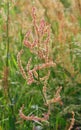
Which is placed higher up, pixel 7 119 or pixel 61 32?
pixel 61 32

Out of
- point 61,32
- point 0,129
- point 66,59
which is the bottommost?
point 0,129

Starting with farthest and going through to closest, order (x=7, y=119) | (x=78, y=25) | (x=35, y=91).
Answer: (x=78, y=25)
(x=35, y=91)
(x=7, y=119)

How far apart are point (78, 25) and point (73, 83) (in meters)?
0.55

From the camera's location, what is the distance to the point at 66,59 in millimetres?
2838

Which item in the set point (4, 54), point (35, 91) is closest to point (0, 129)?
point (35, 91)

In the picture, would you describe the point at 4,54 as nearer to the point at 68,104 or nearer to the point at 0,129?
the point at 68,104

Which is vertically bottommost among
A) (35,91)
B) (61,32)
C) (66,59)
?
(35,91)

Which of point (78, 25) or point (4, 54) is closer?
point (78, 25)

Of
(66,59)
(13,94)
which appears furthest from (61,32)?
(13,94)

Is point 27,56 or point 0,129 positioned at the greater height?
point 27,56

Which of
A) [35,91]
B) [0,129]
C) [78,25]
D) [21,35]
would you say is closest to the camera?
[0,129]

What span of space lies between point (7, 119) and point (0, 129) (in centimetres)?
19

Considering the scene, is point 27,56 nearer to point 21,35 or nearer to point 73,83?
point 21,35

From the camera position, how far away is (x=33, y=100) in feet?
9.69
